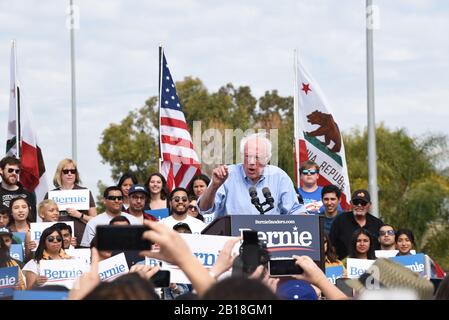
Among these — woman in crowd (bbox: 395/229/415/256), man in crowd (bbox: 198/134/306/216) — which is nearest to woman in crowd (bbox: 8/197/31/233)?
man in crowd (bbox: 198/134/306/216)

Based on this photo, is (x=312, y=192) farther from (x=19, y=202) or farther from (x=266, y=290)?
(x=266, y=290)

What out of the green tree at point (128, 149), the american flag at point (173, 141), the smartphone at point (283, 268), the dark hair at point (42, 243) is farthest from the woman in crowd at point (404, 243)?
the green tree at point (128, 149)

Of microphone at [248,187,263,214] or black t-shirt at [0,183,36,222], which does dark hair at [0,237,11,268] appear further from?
microphone at [248,187,263,214]

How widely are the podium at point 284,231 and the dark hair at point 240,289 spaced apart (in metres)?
4.22

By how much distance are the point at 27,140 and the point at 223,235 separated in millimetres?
10023

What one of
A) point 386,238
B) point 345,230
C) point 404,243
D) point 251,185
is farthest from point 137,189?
point 251,185

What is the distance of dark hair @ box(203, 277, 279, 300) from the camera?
3746mm

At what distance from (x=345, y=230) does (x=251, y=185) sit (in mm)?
3740

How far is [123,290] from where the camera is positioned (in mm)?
3879

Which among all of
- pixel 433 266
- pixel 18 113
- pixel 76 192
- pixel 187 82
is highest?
pixel 187 82

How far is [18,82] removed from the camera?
18906mm

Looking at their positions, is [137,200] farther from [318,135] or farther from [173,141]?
[318,135]

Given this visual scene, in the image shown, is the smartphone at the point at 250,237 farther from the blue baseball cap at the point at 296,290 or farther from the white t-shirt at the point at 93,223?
the white t-shirt at the point at 93,223
